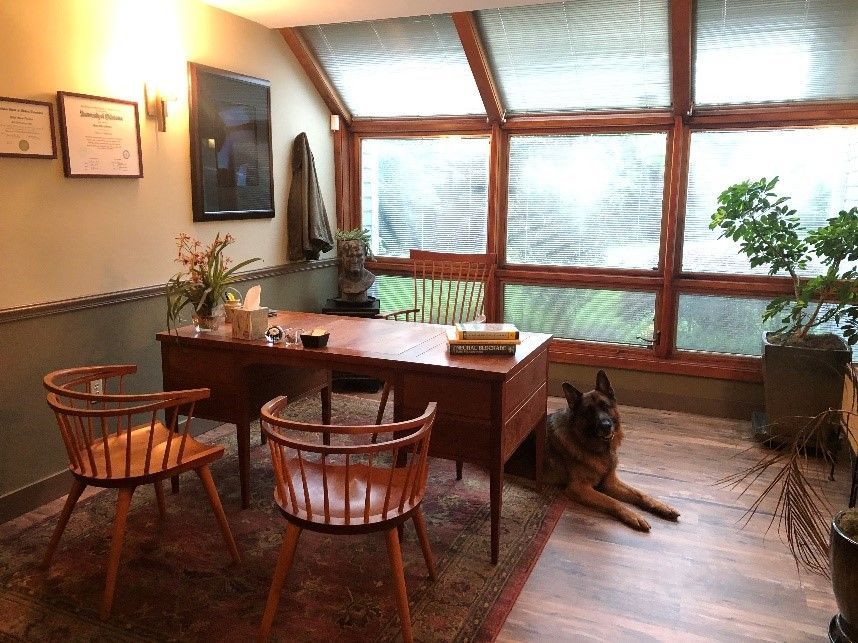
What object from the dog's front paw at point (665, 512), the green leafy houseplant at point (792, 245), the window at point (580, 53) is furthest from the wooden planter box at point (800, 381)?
the window at point (580, 53)

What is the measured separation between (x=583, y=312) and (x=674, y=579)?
92.3 inches

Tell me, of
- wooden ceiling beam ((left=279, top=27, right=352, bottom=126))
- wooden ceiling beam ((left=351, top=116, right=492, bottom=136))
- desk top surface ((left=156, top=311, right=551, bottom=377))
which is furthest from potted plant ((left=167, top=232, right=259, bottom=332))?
wooden ceiling beam ((left=351, top=116, right=492, bottom=136))

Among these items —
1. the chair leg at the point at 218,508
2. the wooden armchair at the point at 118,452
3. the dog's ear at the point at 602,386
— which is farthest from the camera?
the dog's ear at the point at 602,386

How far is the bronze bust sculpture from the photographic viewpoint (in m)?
4.66

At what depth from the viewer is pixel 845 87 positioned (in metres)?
3.69

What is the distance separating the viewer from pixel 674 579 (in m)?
2.43

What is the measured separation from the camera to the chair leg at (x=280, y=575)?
2.00m

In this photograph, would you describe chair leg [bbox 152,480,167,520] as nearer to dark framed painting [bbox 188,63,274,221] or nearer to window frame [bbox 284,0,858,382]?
dark framed painting [bbox 188,63,274,221]

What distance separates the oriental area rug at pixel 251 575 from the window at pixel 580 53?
2.47 metres

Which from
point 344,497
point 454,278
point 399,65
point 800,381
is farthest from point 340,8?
point 800,381

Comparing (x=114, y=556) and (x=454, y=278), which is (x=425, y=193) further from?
(x=114, y=556)

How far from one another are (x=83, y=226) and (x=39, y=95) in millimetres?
563

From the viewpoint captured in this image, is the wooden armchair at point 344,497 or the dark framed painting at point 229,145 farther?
the dark framed painting at point 229,145

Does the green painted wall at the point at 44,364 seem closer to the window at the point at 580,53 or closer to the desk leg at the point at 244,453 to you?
the desk leg at the point at 244,453
